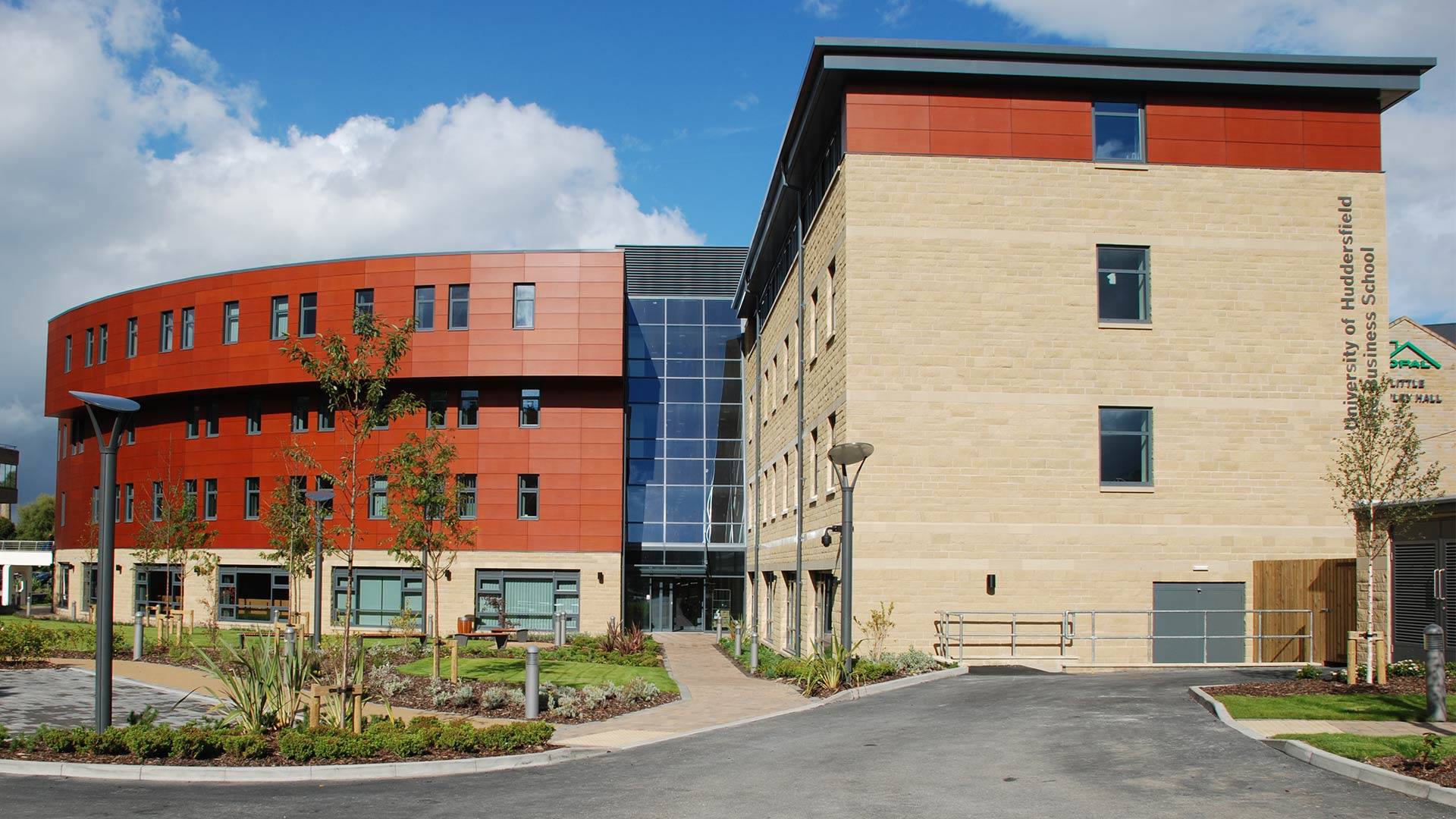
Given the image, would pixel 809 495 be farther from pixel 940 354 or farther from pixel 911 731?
pixel 911 731

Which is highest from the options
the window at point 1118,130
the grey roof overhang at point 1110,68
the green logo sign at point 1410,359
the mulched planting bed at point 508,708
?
the grey roof overhang at point 1110,68

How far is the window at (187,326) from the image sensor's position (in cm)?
4875

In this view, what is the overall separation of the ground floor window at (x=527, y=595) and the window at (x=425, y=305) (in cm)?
945

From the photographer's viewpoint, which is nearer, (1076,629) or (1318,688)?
(1318,688)

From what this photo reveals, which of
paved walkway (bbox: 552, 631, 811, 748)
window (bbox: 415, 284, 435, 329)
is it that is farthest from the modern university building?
window (bbox: 415, 284, 435, 329)

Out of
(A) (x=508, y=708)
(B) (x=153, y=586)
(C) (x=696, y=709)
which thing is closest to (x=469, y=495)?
(B) (x=153, y=586)

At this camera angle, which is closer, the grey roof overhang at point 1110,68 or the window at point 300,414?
the grey roof overhang at point 1110,68

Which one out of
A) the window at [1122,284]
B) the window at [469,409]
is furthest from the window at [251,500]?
the window at [1122,284]

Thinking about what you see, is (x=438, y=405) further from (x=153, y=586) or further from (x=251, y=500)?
(x=153, y=586)

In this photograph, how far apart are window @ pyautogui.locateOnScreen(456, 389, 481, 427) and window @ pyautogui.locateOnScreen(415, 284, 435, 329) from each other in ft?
9.37

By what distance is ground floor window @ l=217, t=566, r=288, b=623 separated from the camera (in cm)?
4734

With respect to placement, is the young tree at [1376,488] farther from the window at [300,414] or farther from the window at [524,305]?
the window at [300,414]

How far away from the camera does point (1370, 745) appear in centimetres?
1282

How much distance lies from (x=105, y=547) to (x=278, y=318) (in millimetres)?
34178
